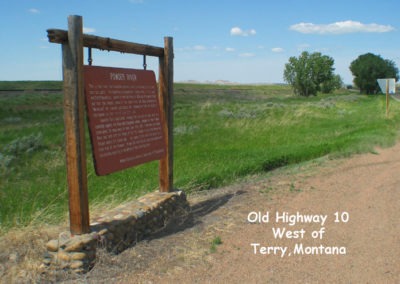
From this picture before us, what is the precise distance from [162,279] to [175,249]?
74cm

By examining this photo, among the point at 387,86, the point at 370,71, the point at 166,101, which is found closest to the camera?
the point at 166,101

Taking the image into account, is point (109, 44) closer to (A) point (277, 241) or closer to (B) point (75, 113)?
(B) point (75, 113)

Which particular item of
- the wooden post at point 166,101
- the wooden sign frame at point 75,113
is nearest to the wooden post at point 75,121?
the wooden sign frame at point 75,113

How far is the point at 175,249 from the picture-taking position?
4746 mm

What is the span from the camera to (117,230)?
4793mm

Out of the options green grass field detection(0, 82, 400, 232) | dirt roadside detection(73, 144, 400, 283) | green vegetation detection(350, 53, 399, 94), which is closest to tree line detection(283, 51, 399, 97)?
green vegetation detection(350, 53, 399, 94)

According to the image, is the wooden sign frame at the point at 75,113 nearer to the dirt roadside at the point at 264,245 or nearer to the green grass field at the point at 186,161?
the dirt roadside at the point at 264,245

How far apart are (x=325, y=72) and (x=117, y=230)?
76437 mm

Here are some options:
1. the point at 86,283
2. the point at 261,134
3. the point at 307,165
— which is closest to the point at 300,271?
the point at 86,283

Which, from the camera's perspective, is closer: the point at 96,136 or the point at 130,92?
the point at 96,136

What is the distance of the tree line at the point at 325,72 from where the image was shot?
244 feet

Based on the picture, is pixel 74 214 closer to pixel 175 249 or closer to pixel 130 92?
pixel 175 249

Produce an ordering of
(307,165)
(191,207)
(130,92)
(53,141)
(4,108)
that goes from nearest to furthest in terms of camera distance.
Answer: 1. (130,92)
2. (191,207)
3. (307,165)
4. (53,141)
5. (4,108)

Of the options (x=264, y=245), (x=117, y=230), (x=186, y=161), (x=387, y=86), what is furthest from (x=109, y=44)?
(x=387, y=86)
